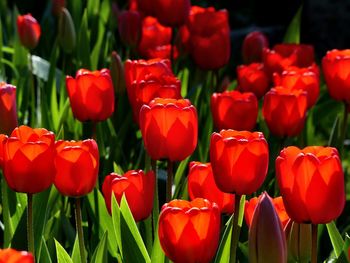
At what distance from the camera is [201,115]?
3021mm

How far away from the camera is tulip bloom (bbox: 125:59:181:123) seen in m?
2.19

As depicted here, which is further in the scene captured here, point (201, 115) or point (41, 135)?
point (201, 115)

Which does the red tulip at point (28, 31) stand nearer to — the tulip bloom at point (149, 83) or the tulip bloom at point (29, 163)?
the tulip bloom at point (149, 83)

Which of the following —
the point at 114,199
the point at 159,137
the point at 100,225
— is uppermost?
the point at 159,137

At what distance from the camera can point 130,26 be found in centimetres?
316

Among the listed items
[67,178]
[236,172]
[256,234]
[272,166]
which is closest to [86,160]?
[67,178]

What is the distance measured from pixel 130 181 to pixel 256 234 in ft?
1.34

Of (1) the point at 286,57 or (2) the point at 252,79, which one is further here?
(1) the point at 286,57

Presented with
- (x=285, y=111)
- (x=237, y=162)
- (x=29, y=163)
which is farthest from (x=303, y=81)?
(x=29, y=163)

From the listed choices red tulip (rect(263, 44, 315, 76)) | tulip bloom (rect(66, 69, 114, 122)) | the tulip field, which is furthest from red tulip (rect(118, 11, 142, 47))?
tulip bloom (rect(66, 69, 114, 122))

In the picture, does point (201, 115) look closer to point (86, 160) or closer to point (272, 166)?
point (272, 166)

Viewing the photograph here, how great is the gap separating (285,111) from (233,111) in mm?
146

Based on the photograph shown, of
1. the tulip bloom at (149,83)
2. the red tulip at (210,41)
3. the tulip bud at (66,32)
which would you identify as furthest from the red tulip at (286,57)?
the tulip bud at (66,32)

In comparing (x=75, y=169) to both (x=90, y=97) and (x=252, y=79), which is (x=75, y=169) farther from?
(x=252, y=79)
